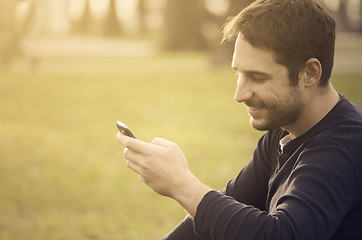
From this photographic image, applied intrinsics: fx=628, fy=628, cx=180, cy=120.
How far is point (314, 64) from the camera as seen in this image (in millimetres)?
2598

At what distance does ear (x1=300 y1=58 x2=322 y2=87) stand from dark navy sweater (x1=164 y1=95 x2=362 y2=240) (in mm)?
145

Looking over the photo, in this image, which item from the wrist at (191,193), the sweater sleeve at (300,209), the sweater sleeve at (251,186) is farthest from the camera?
the sweater sleeve at (251,186)

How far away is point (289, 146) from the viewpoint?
8.84ft

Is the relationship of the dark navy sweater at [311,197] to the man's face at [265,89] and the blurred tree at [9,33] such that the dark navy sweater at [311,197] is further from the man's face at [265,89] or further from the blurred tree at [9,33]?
the blurred tree at [9,33]

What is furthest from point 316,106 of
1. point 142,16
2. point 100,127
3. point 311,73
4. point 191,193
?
point 142,16

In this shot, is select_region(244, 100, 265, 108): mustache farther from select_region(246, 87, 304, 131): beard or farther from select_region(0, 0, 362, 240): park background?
select_region(0, 0, 362, 240): park background

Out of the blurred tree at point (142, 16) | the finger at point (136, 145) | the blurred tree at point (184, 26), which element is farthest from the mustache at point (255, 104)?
the blurred tree at point (142, 16)

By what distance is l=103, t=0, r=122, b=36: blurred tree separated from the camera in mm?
41656

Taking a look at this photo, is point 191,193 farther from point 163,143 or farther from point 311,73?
point 311,73

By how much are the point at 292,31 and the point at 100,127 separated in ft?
27.4

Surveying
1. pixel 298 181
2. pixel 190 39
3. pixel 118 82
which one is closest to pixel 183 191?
pixel 298 181

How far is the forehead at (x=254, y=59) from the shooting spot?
101 inches

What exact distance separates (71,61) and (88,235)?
16649 mm

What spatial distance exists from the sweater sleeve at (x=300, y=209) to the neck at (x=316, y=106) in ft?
0.76
